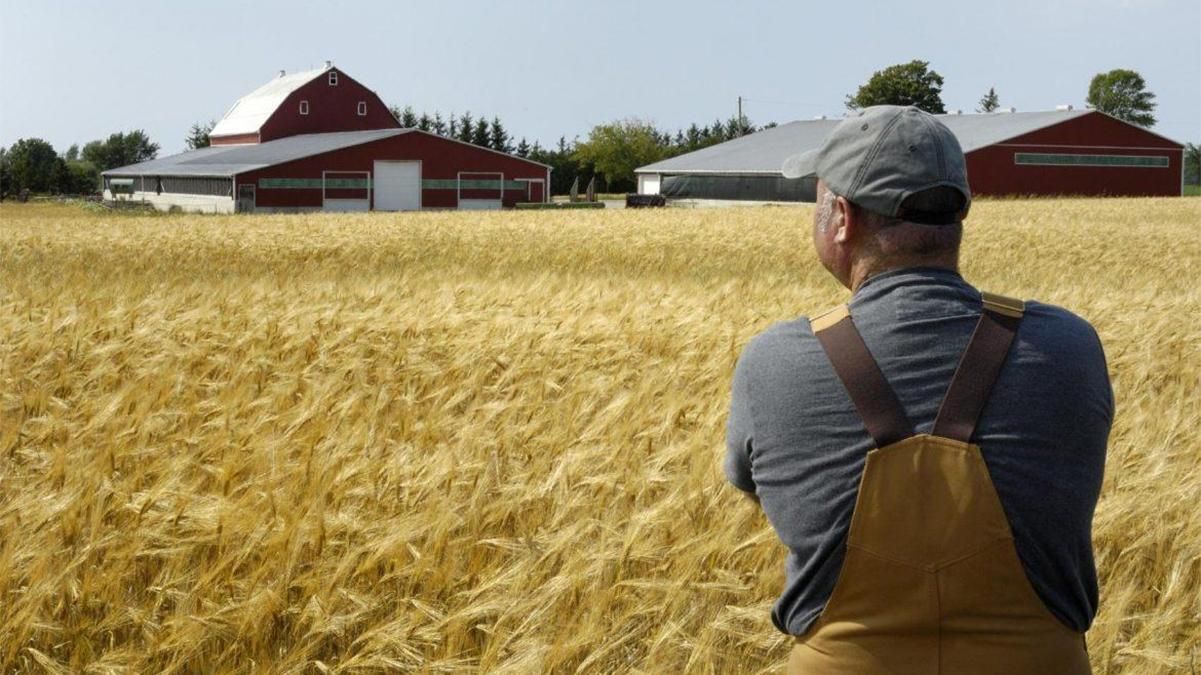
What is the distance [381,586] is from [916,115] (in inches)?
82.2

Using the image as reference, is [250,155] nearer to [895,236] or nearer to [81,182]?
[81,182]

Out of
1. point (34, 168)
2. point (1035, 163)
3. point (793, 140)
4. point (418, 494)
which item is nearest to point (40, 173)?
point (34, 168)

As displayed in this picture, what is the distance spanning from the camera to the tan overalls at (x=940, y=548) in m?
2.35

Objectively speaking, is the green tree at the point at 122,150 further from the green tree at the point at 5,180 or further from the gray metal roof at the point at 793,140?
the gray metal roof at the point at 793,140

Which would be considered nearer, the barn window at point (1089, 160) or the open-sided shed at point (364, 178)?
the open-sided shed at point (364, 178)

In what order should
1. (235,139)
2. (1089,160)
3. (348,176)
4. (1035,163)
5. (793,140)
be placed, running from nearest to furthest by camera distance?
(348,176) → (1035,163) → (1089,160) → (793,140) → (235,139)

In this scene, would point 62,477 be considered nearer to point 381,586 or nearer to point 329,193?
point 381,586

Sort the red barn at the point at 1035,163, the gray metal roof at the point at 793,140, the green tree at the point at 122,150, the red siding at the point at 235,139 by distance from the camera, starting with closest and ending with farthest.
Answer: the red barn at the point at 1035,163, the gray metal roof at the point at 793,140, the red siding at the point at 235,139, the green tree at the point at 122,150

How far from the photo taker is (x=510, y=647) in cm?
359

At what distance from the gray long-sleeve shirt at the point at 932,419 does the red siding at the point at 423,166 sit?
57994mm

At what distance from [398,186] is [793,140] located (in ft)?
86.6

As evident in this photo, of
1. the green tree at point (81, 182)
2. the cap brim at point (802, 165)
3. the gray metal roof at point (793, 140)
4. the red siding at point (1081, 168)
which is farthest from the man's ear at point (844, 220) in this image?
the green tree at point (81, 182)

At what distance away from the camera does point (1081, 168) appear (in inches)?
2729

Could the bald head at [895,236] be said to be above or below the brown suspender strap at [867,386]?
above
